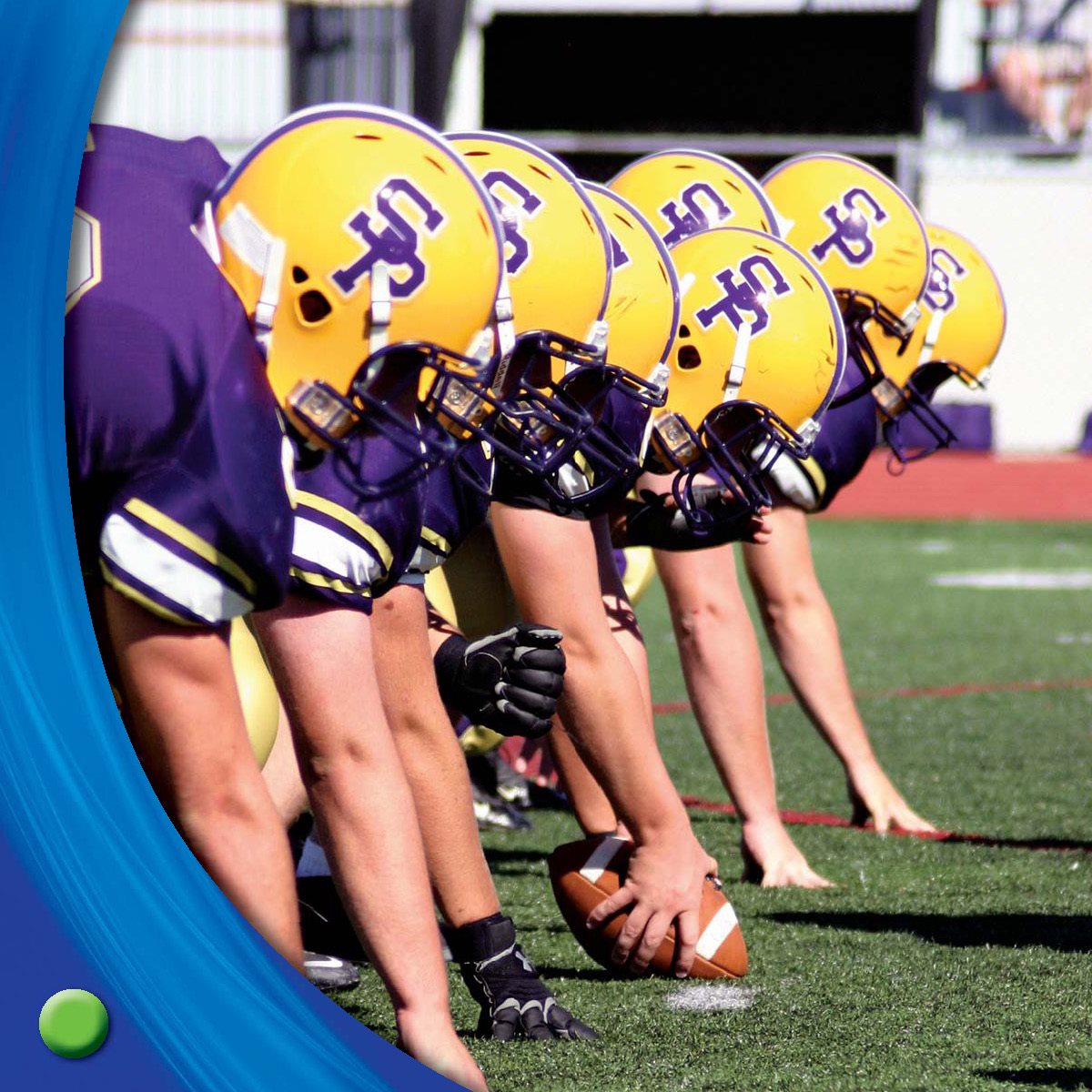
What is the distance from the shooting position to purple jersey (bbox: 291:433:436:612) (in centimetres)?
248

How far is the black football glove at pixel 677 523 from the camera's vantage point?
3715mm

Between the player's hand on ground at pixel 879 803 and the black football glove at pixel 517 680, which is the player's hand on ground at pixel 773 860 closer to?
the player's hand on ground at pixel 879 803

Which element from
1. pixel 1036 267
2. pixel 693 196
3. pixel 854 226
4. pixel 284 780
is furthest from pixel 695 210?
pixel 1036 267

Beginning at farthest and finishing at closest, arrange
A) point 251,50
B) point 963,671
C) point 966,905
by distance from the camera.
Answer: point 963,671 < point 966,905 < point 251,50

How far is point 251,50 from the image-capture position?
3363 mm

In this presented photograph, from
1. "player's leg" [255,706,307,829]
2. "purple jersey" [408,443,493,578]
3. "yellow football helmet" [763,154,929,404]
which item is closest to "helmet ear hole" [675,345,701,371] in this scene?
"purple jersey" [408,443,493,578]

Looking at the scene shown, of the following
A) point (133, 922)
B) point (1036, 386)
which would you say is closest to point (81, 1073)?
point (133, 922)

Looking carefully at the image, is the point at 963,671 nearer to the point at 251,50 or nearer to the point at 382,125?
the point at 251,50

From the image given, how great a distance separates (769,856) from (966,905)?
412 mm

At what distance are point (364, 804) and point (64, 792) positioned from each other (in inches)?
20.7

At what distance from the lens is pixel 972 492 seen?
15.4 m

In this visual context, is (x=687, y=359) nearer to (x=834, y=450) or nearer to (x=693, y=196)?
(x=693, y=196)

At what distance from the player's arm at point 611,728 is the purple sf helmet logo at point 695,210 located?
94 centimetres

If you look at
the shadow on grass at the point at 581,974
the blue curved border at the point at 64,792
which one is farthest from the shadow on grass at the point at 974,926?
the blue curved border at the point at 64,792
